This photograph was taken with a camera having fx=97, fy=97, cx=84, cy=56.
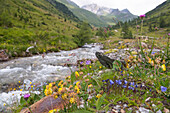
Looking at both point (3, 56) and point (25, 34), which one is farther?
point (25, 34)

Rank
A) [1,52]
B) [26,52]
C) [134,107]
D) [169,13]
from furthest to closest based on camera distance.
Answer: [169,13]
[26,52]
[1,52]
[134,107]

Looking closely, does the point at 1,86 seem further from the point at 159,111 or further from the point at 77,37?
the point at 77,37

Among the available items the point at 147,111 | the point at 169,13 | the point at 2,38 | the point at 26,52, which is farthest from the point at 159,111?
the point at 169,13

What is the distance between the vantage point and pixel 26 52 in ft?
49.6

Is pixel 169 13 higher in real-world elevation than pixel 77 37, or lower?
higher

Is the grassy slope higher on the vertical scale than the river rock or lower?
higher

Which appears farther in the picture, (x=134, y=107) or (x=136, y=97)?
(x=136, y=97)

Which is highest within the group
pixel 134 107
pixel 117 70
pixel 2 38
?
pixel 2 38

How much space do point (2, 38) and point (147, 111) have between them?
2223 centimetres

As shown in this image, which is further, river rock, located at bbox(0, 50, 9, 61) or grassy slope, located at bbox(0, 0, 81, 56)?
grassy slope, located at bbox(0, 0, 81, 56)

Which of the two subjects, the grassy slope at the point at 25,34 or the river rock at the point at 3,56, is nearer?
the river rock at the point at 3,56

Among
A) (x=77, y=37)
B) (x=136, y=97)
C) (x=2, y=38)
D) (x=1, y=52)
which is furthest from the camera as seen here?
(x=77, y=37)

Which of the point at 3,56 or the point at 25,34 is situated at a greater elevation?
the point at 25,34

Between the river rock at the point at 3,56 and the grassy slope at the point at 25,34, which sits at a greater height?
the grassy slope at the point at 25,34
